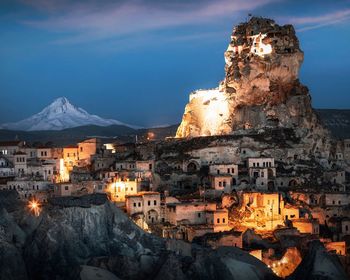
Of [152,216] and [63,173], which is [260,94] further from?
[152,216]

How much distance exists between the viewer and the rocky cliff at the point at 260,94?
81.8m


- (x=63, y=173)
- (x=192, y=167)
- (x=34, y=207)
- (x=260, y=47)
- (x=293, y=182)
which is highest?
(x=260, y=47)

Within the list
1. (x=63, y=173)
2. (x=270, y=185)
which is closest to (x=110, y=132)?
(x=63, y=173)

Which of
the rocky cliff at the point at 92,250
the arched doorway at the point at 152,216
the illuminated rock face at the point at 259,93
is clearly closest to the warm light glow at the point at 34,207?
the rocky cliff at the point at 92,250

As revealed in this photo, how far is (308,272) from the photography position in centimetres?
5262

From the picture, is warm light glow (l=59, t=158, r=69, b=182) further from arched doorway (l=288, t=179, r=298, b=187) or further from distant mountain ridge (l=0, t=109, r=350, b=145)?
distant mountain ridge (l=0, t=109, r=350, b=145)

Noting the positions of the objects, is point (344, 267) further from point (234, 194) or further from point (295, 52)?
point (295, 52)

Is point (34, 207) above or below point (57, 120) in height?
below

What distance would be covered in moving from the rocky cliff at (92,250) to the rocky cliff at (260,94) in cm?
2821

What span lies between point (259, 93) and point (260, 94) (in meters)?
0.14

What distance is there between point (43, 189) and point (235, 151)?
1786 centimetres

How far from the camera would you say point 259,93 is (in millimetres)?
81938

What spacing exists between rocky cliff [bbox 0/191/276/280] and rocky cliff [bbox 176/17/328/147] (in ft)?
92.5

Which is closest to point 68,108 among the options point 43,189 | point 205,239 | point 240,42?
point 240,42
